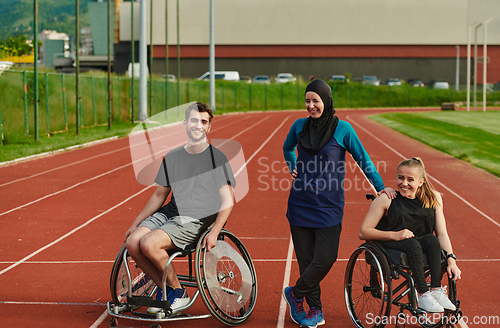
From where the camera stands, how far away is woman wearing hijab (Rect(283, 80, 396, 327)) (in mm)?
4590

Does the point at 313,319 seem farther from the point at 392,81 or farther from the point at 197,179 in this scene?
the point at 392,81

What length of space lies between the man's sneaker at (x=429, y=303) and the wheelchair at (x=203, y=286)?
1.41 m

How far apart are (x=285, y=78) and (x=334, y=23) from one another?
30.1 feet

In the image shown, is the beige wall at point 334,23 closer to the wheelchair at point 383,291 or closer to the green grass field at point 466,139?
the green grass field at point 466,139

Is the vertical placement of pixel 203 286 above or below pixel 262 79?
below

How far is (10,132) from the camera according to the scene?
1934 centimetres

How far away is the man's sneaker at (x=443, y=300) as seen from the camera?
4.14m

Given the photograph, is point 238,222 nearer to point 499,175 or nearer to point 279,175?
point 279,175

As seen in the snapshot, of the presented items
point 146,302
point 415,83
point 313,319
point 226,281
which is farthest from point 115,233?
point 415,83

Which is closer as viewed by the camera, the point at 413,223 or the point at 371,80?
the point at 413,223

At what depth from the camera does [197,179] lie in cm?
485

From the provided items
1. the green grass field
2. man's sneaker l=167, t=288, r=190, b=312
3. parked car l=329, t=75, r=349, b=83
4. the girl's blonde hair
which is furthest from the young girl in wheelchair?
parked car l=329, t=75, r=349, b=83

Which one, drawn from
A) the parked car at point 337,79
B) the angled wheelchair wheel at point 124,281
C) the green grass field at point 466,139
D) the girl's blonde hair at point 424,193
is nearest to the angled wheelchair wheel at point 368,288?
the girl's blonde hair at point 424,193

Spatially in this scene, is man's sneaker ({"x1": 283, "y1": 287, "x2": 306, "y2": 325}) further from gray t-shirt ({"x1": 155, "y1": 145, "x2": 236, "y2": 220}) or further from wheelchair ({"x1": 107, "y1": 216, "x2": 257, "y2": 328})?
gray t-shirt ({"x1": 155, "y1": 145, "x2": 236, "y2": 220})
